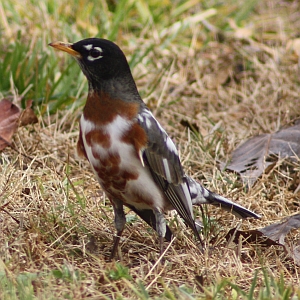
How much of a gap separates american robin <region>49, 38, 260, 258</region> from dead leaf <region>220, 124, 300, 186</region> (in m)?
1.23

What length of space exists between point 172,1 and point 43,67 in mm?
2922

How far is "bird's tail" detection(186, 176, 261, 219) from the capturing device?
4432mm

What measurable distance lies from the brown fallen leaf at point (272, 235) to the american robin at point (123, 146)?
0.38m

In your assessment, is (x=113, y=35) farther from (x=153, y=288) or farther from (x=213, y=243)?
(x=153, y=288)

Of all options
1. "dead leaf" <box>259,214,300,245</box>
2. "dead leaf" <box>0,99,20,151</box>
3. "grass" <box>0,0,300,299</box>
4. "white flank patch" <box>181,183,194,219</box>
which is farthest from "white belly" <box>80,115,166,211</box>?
"dead leaf" <box>0,99,20,151</box>

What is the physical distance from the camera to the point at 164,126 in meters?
6.25

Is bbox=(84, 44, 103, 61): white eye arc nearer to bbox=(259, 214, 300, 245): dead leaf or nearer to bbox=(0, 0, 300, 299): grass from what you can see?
bbox=(0, 0, 300, 299): grass

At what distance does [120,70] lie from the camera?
4.11 metres

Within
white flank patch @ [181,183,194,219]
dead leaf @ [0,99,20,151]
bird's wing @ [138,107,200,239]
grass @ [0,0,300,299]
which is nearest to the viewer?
grass @ [0,0,300,299]

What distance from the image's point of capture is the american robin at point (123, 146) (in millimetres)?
3873

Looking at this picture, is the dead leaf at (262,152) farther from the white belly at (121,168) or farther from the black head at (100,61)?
the black head at (100,61)

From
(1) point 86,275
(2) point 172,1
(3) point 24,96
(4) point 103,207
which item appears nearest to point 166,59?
Answer: (2) point 172,1

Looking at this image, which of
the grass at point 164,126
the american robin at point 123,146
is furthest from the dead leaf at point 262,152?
the american robin at point 123,146

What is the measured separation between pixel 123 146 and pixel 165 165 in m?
0.36
